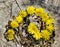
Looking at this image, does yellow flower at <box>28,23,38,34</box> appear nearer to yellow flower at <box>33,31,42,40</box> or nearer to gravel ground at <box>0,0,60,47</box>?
yellow flower at <box>33,31,42,40</box>

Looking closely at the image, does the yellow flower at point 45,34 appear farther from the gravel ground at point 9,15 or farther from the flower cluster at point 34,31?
the gravel ground at point 9,15

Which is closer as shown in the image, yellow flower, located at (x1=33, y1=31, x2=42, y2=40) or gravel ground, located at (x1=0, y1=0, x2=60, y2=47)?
yellow flower, located at (x1=33, y1=31, x2=42, y2=40)

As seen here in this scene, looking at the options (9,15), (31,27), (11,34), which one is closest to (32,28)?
(31,27)

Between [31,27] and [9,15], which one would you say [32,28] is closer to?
[31,27]

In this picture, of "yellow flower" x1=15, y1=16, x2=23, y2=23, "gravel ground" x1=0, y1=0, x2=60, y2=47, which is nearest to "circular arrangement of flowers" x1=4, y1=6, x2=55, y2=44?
"yellow flower" x1=15, y1=16, x2=23, y2=23

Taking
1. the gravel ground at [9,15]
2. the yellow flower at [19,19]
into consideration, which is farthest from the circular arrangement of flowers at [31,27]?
the gravel ground at [9,15]

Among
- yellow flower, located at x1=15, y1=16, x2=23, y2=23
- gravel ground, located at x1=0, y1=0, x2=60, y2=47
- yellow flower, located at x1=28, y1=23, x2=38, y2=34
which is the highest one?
yellow flower, located at x1=15, y1=16, x2=23, y2=23

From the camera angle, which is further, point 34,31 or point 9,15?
point 9,15

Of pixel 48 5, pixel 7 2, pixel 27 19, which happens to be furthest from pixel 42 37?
pixel 7 2

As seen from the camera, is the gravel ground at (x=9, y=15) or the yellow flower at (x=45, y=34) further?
the gravel ground at (x=9, y=15)
